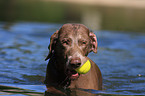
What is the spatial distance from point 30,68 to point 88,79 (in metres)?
3.40

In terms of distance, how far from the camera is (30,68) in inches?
389

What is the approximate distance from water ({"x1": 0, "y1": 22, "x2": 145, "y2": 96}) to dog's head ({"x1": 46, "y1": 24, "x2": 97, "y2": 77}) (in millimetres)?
1023

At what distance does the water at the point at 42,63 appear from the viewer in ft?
25.2

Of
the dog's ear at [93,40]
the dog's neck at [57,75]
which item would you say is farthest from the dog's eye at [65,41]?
the dog's ear at [93,40]

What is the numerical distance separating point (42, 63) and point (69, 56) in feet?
15.4

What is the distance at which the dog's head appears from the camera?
19.9 feet

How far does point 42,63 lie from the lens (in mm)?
10695

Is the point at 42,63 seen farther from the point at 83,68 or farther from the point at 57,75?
the point at 83,68

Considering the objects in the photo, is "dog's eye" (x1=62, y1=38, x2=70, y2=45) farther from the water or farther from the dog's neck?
the water

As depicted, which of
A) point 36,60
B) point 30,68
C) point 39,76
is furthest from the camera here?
point 36,60

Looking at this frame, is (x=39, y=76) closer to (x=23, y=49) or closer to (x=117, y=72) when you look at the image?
(x=117, y=72)

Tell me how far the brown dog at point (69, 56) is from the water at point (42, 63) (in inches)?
14.0

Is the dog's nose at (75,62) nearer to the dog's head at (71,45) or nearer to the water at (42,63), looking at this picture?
the dog's head at (71,45)

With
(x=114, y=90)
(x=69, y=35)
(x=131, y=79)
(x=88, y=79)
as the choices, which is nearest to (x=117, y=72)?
(x=131, y=79)
